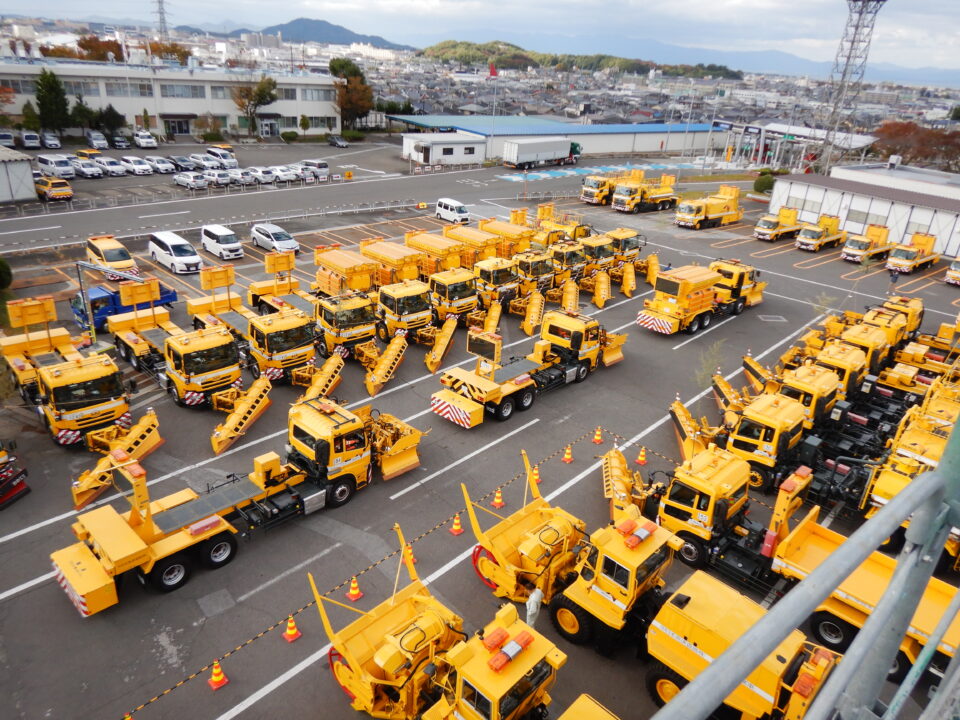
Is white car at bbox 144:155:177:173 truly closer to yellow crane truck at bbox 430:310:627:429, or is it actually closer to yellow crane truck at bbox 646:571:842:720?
yellow crane truck at bbox 430:310:627:429

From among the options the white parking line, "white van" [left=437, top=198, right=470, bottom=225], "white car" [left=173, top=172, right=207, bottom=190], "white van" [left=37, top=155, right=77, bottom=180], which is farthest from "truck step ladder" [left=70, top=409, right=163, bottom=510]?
"white van" [left=37, top=155, right=77, bottom=180]

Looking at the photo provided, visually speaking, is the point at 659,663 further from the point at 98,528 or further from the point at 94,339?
the point at 94,339

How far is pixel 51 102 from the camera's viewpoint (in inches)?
2232

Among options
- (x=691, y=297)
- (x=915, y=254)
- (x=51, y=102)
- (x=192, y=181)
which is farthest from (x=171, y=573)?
(x=51, y=102)

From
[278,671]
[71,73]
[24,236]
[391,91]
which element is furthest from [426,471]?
[391,91]

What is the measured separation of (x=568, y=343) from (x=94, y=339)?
17.4m

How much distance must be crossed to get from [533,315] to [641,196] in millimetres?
27204

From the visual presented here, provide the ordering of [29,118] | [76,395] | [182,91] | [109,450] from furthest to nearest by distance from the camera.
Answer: [182,91] → [29,118] → [109,450] → [76,395]

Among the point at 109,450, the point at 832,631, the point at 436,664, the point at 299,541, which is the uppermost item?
the point at 436,664

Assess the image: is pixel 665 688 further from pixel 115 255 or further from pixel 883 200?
pixel 883 200

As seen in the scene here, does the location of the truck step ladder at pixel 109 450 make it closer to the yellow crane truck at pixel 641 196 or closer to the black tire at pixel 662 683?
the black tire at pixel 662 683

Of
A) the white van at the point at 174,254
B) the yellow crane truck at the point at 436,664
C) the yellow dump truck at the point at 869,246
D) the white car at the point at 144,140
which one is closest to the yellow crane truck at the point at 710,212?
the yellow dump truck at the point at 869,246

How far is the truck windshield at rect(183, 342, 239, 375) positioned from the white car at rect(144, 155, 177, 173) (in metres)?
41.0

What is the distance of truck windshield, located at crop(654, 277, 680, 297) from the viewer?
86.5ft
